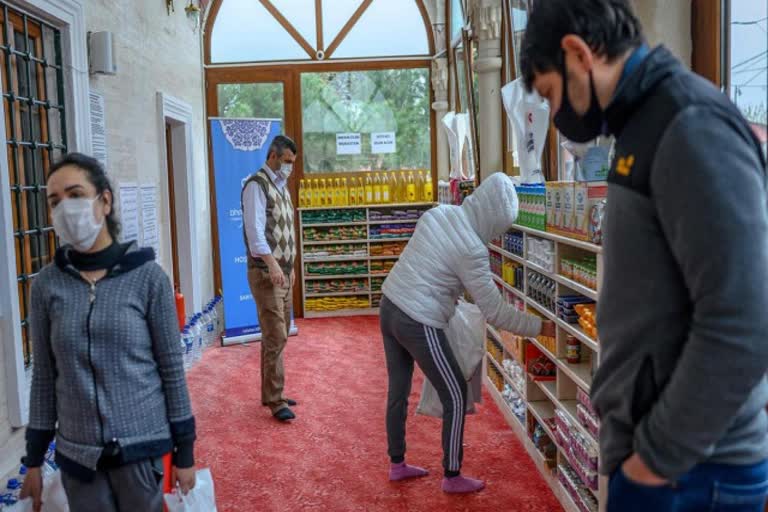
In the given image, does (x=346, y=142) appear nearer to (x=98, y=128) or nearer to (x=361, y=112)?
(x=361, y=112)

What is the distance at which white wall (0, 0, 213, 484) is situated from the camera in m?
5.27

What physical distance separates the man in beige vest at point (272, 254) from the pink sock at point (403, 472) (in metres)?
1.30

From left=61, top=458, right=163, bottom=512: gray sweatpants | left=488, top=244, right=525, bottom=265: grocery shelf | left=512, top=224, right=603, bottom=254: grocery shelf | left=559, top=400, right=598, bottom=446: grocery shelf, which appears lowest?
left=559, top=400, right=598, bottom=446: grocery shelf

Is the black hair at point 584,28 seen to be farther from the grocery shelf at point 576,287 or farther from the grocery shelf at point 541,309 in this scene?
the grocery shelf at point 541,309

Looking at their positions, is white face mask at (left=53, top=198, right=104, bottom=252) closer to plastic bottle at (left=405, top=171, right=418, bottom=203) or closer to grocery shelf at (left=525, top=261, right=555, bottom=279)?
grocery shelf at (left=525, top=261, right=555, bottom=279)

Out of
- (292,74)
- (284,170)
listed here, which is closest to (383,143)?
(292,74)

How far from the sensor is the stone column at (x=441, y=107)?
8773 mm

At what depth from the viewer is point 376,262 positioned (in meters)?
9.23

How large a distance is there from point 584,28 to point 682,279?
0.47 meters

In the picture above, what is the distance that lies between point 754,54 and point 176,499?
8.51ft

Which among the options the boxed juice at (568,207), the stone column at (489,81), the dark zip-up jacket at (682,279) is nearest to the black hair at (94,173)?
the dark zip-up jacket at (682,279)

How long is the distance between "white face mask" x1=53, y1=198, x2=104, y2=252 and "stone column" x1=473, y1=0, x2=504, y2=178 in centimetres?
427

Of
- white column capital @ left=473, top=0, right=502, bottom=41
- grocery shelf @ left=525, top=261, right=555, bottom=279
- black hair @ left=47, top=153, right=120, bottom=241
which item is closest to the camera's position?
black hair @ left=47, top=153, right=120, bottom=241

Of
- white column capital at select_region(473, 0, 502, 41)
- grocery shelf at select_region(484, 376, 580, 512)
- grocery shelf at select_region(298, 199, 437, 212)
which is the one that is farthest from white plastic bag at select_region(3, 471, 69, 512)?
grocery shelf at select_region(298, 199, 437, 212)
